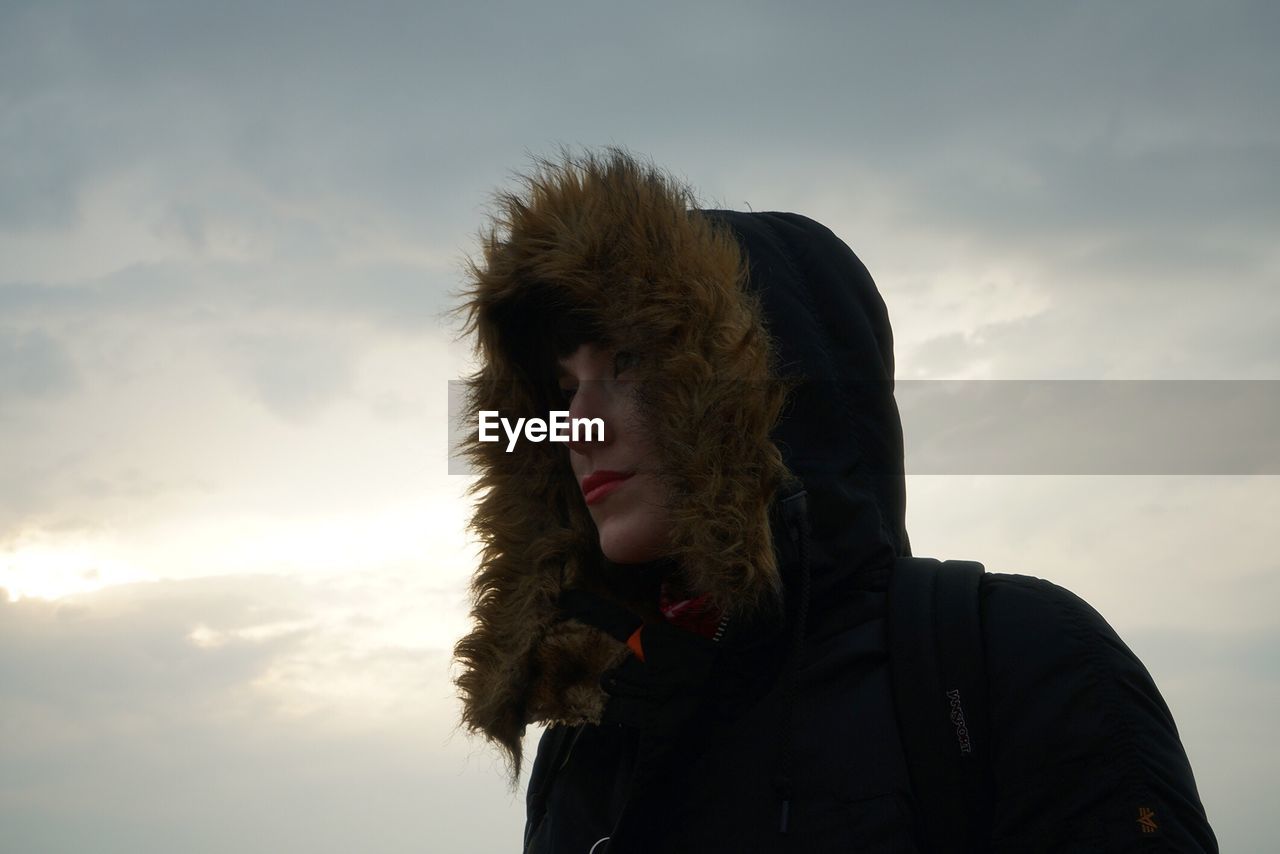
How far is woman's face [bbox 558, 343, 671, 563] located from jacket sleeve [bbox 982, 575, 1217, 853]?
32.5 inches

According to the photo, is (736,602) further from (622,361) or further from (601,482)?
(622,361)

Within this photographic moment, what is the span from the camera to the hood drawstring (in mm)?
2088

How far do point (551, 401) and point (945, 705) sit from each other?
166 centimetres

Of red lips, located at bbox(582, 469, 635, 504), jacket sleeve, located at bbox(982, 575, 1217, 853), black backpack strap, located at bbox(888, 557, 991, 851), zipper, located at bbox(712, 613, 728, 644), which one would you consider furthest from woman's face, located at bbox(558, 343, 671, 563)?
jacket sleeve, located at bbox(982, 575, 1217, 853)

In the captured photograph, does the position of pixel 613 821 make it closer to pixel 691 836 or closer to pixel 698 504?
pixel 691 836

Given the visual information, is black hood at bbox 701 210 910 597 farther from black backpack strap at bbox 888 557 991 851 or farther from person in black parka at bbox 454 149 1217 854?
black backpack strap at bbox 888 557 991 851

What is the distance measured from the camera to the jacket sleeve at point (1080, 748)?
70.7 inches

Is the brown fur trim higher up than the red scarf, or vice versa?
the brown fur trim

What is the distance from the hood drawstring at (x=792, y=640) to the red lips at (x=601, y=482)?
43 centimetres

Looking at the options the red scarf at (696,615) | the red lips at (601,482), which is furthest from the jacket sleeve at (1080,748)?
the red lips at (601,482)

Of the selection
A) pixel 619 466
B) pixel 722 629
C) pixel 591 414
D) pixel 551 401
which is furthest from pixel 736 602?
pixel 551 401

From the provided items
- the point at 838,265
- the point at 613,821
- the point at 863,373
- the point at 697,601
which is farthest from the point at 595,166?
the point at 613,821

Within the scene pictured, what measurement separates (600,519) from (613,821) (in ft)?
2.27

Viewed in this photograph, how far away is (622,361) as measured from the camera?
2.63 meters
